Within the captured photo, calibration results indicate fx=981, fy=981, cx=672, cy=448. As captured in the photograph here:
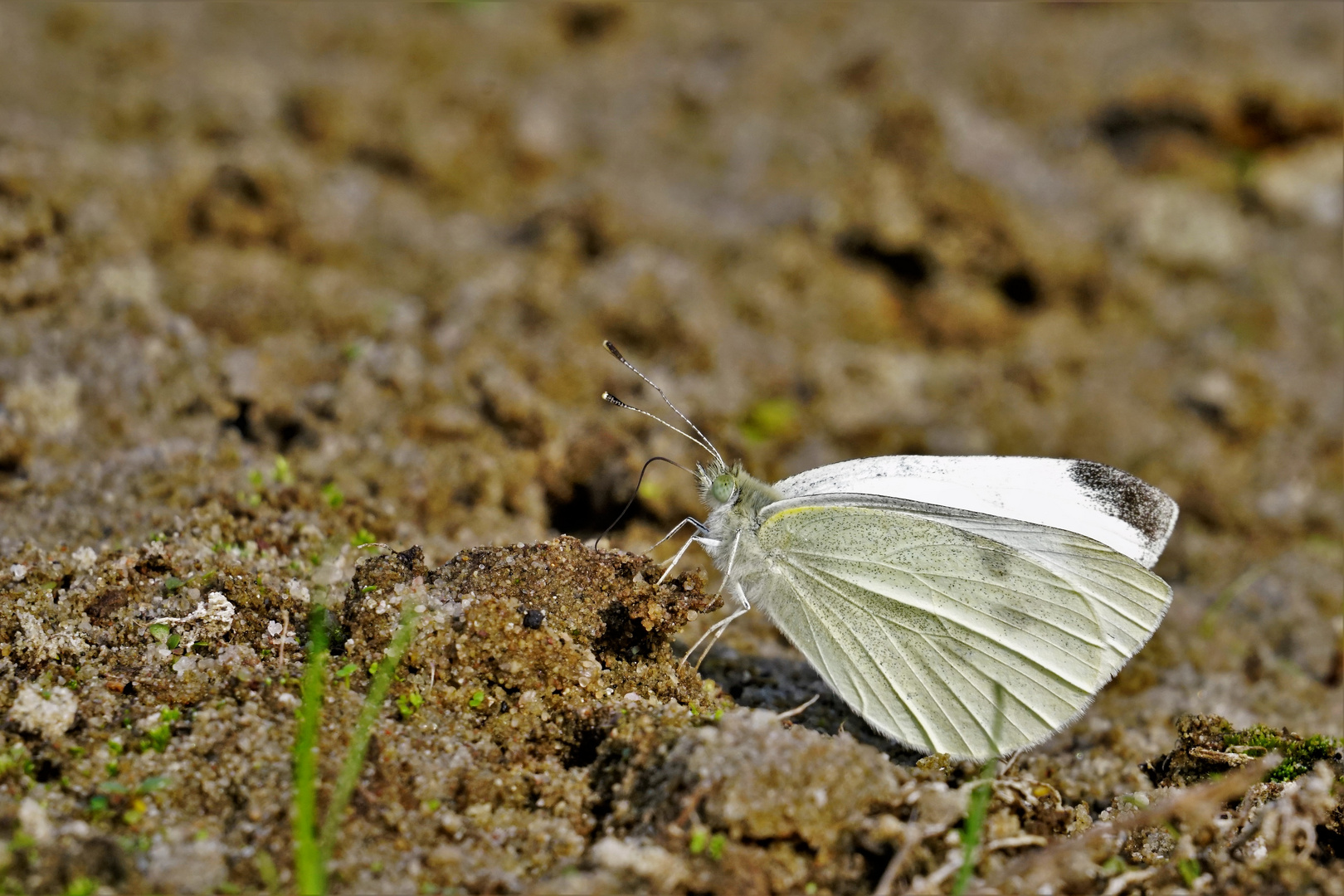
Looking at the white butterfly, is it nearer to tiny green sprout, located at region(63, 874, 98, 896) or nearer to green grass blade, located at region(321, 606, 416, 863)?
green grass blade, located at region(321, 606, 416, 863)

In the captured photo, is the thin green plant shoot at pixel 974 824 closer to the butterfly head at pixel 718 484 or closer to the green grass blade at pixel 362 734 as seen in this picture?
the butterfly head at pixel 718 484

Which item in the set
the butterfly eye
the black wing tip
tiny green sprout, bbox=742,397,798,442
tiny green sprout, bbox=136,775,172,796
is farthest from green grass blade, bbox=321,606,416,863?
tiny green sprout, bbox=742,397,798,442

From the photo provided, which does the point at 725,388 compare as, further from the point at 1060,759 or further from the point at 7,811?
the point at 7,811

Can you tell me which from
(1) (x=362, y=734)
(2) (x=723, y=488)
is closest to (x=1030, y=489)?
(2) (x=723, y=488)

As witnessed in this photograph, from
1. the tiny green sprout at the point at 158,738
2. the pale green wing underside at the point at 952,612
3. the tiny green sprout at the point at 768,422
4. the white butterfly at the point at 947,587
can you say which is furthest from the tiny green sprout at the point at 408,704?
the tiny green sprout at the point at 768,422

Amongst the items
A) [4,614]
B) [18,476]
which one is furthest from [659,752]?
[18,476]

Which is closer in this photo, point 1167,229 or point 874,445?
point 874,445

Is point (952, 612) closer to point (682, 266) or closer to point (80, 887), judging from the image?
point (80, 887)
